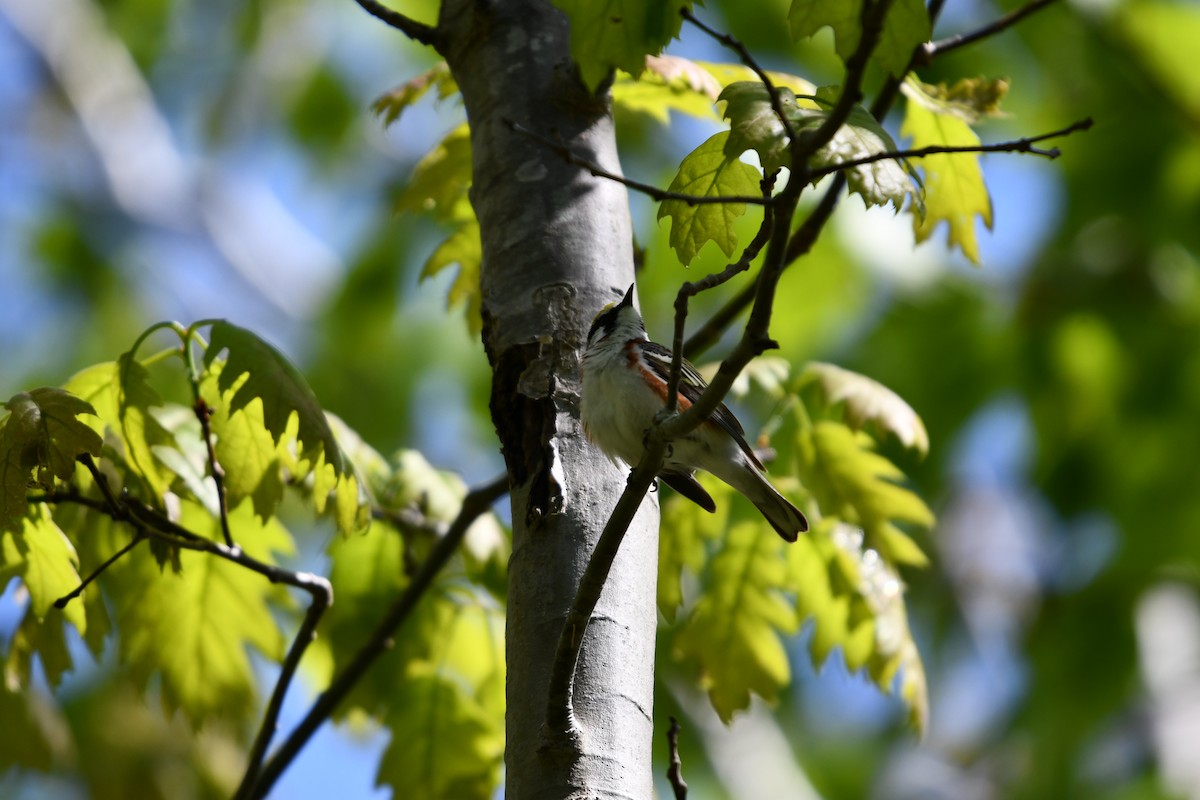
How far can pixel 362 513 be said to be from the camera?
289cm

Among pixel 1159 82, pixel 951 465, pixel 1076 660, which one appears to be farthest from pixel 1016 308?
pixel 1076 660

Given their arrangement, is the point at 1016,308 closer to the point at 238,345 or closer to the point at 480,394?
the point at 480,394

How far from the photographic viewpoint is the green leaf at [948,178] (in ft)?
10.1

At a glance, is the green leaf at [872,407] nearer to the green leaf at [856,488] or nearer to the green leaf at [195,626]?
the green leaf at [856,488]

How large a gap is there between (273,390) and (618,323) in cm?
93

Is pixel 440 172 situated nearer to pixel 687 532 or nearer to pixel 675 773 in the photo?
pixel 687 532

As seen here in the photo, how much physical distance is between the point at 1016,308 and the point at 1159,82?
180 centimetres

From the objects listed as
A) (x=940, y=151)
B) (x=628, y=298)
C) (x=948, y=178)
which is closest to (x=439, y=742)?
(x=628, y=298)

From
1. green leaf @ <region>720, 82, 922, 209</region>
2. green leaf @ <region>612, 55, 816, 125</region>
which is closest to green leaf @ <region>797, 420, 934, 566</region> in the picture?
green leaf @ <region>612, 55, 816, 125</region>

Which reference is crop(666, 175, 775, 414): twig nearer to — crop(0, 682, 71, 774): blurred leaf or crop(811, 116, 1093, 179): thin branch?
crop(811, 116, 1093, 179): thin branch

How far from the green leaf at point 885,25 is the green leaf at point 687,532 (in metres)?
1.81

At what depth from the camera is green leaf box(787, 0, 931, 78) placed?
6.53ft

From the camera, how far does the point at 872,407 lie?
3.22 meters

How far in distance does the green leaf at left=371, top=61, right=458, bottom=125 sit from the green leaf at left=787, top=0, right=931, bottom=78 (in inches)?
67.6
